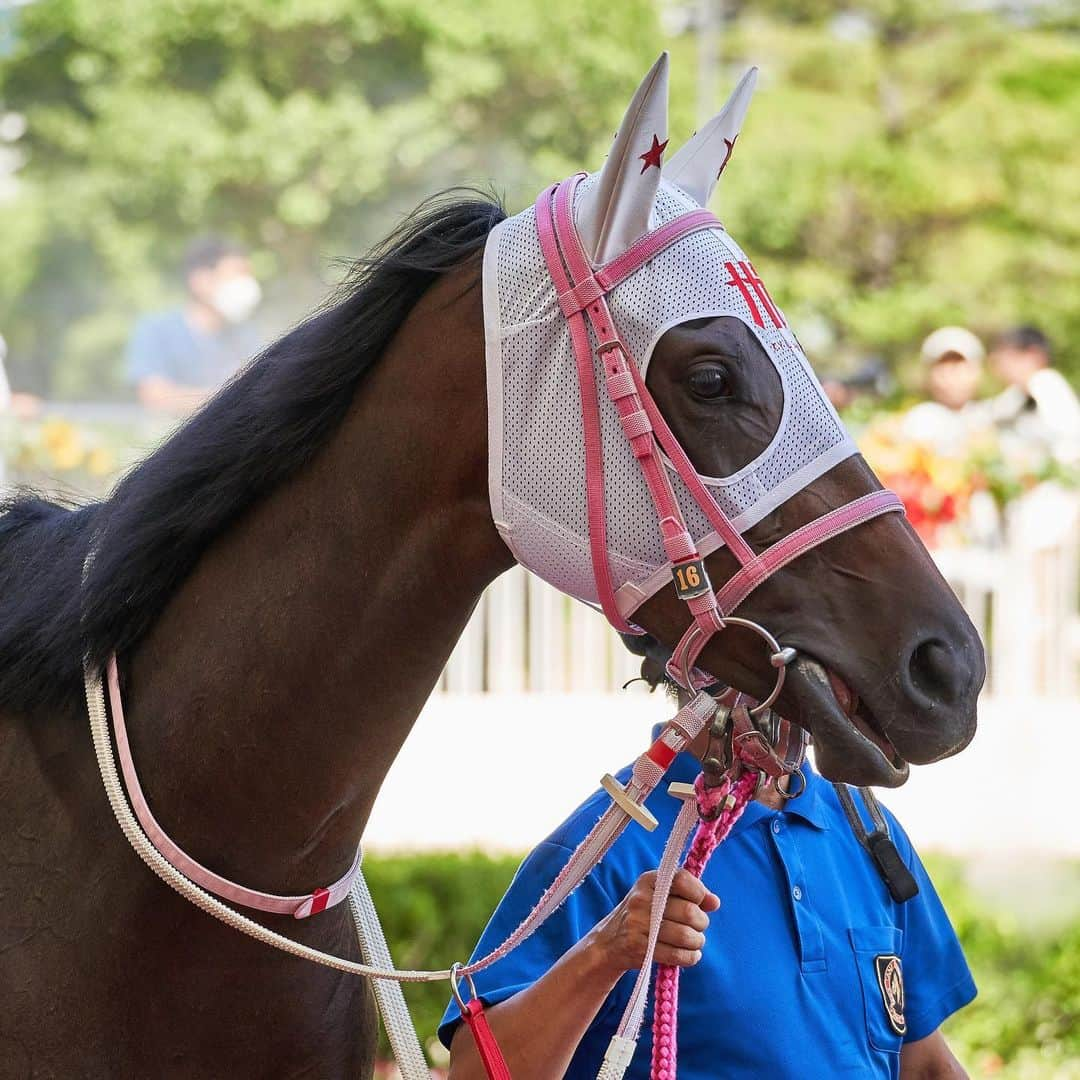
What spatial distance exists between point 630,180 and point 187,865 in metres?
1.00

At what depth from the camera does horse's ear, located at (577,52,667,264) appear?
182 cm

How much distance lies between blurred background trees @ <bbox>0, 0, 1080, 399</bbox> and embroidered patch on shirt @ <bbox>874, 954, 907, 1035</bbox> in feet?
47.7

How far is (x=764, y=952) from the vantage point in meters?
2.06

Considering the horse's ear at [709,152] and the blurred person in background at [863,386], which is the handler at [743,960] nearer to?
the horse's ear at [709,152]

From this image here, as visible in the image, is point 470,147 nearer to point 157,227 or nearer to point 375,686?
point 157,227

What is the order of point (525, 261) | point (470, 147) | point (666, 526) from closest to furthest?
1. point (666, 526)
2. point (525, 261)
3. point (470, 147)

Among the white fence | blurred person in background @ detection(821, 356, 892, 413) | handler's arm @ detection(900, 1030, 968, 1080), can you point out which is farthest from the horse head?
blurred person in background @ detection(821, 356, 892, 413)

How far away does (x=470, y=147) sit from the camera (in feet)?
56.8

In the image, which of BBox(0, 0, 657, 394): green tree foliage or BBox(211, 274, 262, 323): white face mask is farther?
BBox(0, 0, 657, 394): green tree foliage

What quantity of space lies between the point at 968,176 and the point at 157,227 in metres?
9.40

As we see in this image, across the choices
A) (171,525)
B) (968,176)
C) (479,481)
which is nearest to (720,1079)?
(479,481)

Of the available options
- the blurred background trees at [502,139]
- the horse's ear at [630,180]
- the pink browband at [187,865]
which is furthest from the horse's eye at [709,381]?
the blurred background trees at [502,139]

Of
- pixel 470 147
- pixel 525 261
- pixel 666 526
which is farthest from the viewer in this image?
pixel 470 147

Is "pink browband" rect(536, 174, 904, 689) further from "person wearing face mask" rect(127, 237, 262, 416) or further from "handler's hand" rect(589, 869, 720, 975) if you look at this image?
"person wearing face mask" rect(127, 237, 262, 416)
